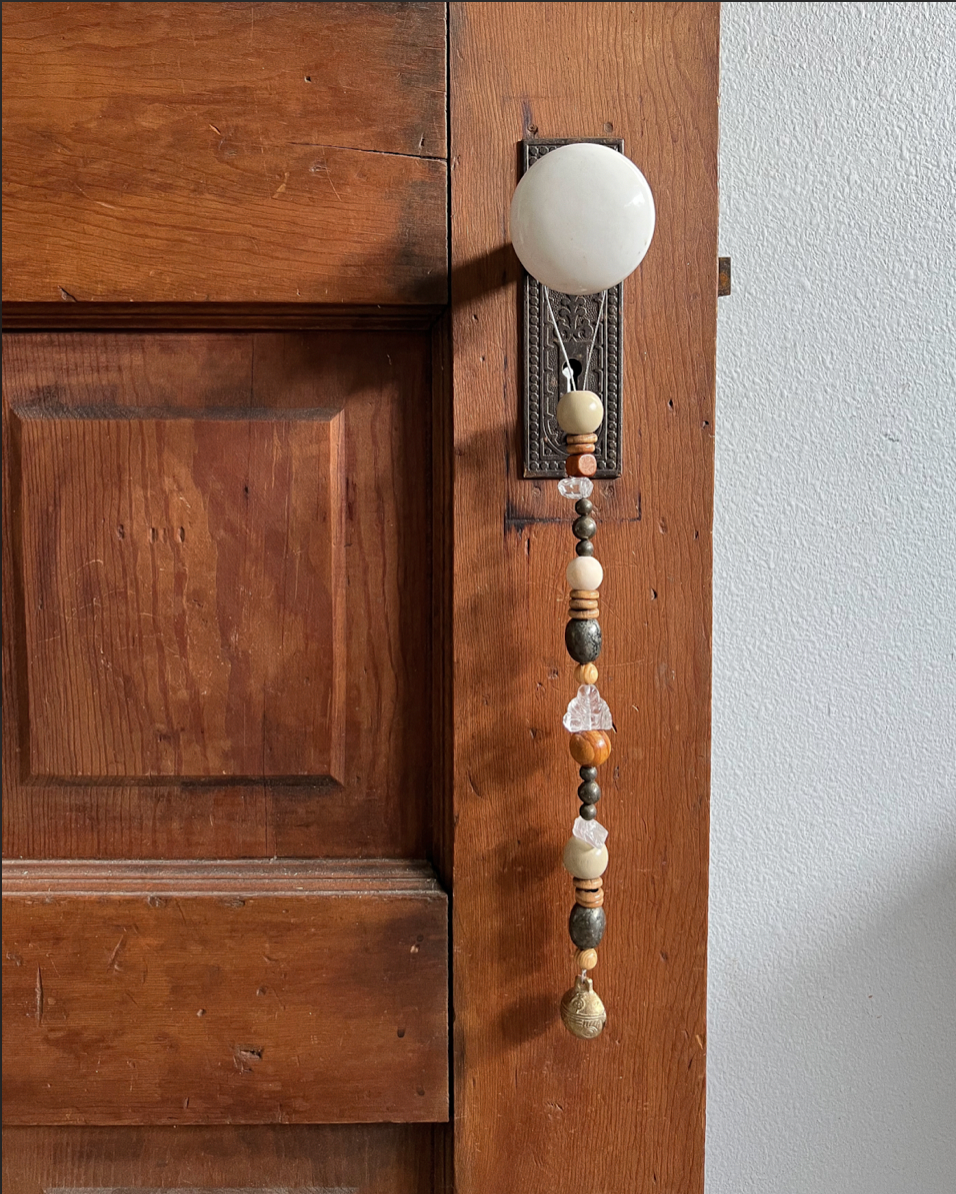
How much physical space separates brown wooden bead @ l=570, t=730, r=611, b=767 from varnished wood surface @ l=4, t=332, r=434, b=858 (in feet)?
0.30

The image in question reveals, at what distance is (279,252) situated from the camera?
41 centimetres

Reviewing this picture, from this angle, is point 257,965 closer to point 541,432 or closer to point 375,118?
point 541,432

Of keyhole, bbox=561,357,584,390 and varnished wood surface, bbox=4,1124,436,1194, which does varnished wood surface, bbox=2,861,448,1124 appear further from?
keyhole, bbox=561,357,584,390

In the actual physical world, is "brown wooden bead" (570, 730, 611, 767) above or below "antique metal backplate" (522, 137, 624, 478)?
below

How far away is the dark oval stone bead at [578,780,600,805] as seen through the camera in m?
0.40

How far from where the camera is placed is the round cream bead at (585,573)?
1.28ft

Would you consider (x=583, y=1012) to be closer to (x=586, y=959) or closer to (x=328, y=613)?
(x=586, y=959)

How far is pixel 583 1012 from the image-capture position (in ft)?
1.30

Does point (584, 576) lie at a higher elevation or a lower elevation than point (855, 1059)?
higher

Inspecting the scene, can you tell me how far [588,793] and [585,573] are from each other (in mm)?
109

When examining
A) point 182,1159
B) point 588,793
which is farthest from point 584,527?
point 182,1159

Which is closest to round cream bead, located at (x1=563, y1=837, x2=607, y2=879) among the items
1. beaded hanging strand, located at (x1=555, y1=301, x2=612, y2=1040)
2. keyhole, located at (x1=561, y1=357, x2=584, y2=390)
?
beaded hanging strand, located at (x1=555, y1=301, x2=612, y2=1040)

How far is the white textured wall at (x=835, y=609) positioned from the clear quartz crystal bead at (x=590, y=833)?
20cm

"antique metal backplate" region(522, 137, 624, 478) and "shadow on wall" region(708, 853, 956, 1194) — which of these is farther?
"shadow on wall" region(708, 853, 956, 1194)
